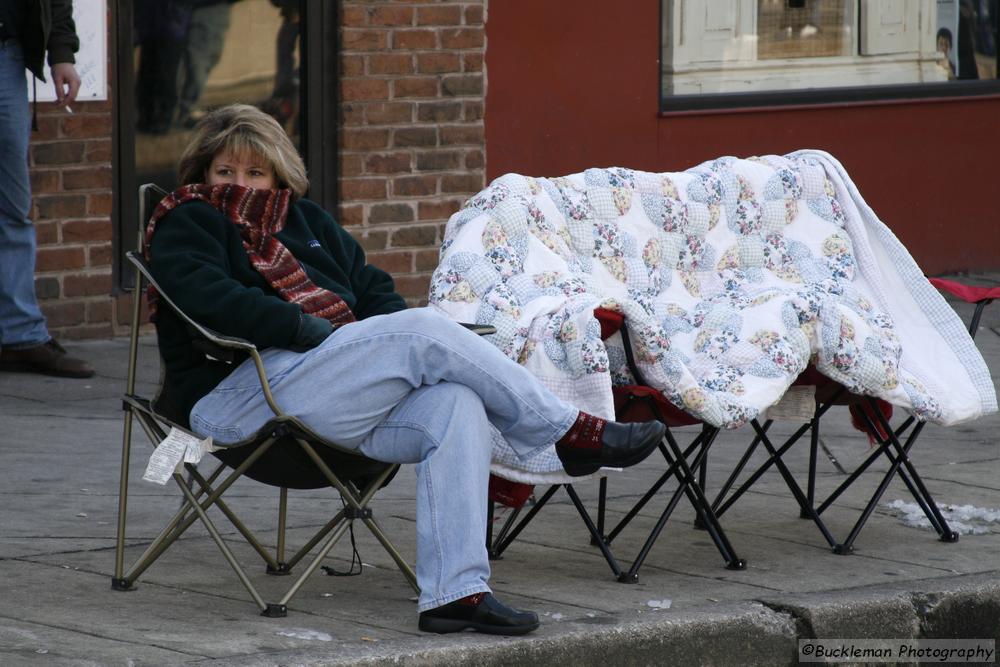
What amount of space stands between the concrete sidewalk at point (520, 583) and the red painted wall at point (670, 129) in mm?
3311

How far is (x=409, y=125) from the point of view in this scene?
8914 mm

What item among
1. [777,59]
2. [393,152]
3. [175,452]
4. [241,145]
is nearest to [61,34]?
[393,152]

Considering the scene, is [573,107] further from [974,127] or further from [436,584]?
[436,584]

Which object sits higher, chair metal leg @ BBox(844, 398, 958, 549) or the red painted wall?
the red painted wall

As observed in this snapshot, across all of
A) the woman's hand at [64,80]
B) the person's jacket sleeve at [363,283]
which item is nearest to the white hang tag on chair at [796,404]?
the person's jacket sleeve at [363,283]

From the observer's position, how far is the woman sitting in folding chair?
4215mm

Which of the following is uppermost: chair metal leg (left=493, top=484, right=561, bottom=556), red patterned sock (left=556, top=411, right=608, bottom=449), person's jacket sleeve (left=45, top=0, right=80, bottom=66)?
person's jacket sleeve (left=45, top=0, right=80, bottom=66)

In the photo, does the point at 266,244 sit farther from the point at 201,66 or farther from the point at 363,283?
the point at 201,66

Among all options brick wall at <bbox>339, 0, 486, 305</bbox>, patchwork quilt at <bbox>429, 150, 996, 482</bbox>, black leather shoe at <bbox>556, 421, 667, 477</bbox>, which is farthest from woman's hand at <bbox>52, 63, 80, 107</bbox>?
black leather shoe at <bbox>556, 421, 667, 477</bbox>

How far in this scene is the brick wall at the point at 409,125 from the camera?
8.74 m

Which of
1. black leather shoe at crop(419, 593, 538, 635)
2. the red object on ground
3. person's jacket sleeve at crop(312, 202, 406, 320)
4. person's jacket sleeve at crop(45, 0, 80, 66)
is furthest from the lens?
person's jacket sleeve at crop(45, 0, 80, 66)

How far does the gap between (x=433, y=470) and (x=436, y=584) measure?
0.87 ft

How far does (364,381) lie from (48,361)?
357 cm

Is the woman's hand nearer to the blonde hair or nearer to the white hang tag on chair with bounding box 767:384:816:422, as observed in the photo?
the blonde hair
